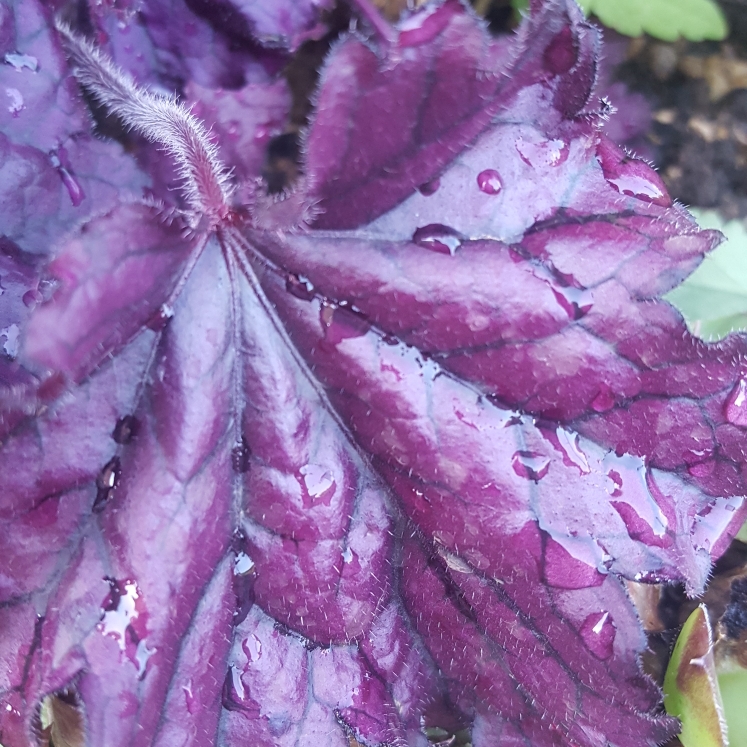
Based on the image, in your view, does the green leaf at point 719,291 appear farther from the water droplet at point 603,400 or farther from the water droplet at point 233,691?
the water droplet at point 233,691

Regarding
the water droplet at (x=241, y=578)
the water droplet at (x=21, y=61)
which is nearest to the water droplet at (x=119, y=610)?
the water droplet at (x=241, y=578)

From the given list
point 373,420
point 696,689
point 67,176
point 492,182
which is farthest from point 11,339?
point 696,689

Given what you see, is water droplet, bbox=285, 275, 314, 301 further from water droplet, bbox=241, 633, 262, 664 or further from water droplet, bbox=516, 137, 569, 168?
water droplet, bbox=241, 633, 262, 664

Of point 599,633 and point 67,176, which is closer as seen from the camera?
point 599,633

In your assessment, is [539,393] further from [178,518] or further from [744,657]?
[744,657]

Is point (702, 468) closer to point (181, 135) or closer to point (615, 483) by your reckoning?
point (615, 483)

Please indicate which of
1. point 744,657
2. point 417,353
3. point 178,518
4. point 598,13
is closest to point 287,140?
point 598,13
